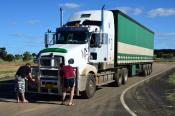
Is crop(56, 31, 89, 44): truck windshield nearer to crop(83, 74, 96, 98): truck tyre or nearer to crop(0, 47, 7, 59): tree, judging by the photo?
crop(83, 74, 96, 98): truck tyre

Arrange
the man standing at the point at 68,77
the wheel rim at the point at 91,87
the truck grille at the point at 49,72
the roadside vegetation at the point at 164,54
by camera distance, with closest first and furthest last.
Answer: the man standing at the point at 68,77, the truck grille at the point at 49,72, the wheel rim at the point at 91,87, the roadside vegetation at the point at 164,54

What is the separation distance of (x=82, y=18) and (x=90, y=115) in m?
9.49

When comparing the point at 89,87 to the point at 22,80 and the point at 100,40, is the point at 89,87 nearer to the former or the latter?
the point at 100,40

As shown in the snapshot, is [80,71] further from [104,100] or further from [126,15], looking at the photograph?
[126,15]

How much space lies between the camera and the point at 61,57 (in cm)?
1842

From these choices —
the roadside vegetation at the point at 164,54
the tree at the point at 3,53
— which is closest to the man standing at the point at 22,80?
the tree at the point at 3,53

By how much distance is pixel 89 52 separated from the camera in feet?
67.2

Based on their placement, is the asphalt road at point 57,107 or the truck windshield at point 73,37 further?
the truck windshield at point 73,37

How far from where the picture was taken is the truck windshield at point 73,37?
2038 centimetres

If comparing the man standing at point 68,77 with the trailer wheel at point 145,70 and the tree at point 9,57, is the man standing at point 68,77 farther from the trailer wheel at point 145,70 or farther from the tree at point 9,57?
the tree at point 9,57

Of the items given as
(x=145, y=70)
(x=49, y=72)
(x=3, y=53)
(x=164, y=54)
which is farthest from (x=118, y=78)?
(x=164, y=54)

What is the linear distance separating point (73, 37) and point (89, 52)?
101 cm

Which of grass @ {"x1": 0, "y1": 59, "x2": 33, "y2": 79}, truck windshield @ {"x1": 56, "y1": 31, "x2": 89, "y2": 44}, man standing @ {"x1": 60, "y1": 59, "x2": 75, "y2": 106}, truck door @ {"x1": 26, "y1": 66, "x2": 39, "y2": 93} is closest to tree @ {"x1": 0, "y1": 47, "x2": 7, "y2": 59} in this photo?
grass @ {"x1": 0, "y1": 59, "x2": 33, "y2": 79}

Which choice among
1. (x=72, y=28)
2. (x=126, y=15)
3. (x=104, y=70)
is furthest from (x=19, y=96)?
(x=126, y=15)
